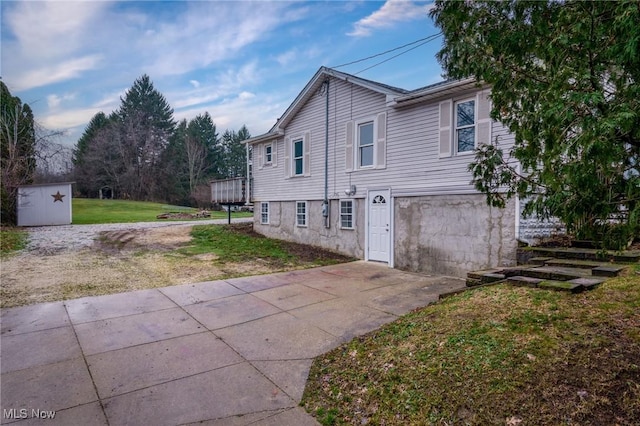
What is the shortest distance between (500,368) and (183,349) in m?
3.68

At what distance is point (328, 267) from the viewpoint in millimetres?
10367

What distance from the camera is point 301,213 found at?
14.1m

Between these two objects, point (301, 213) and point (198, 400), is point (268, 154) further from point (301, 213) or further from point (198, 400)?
point (198, 400)

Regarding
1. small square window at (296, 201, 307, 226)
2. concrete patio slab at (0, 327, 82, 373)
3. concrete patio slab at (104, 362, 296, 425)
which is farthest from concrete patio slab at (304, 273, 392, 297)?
small square window at (296, 201, 307, 226)

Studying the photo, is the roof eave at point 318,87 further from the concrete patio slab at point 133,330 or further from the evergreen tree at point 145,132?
the evergreen tree at point 145,132

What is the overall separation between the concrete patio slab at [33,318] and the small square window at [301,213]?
28.5ft

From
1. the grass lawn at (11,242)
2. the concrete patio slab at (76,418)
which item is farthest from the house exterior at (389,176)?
the grass lawn at (11,242)

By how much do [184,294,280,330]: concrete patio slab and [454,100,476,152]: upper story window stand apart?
244 inches

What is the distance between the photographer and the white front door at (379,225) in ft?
35.2

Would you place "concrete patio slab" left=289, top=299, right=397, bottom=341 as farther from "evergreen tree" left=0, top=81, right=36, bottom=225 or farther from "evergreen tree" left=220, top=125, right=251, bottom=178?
"evergreen tree" left=220, top=125, right=251, bottom=178

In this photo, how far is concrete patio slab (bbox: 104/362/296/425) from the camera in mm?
3061

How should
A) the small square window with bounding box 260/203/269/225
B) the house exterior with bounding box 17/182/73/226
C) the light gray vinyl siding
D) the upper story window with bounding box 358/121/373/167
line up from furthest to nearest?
the house exterior with bounding box 17/182/73/226
the small square window with bounding box 260/203/269/225
the upper story window with bounding box 358/121/373/167
the light gray vinyl siding

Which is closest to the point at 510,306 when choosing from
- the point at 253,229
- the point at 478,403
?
the point at 478,403

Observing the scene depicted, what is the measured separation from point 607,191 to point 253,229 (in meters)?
15.9
